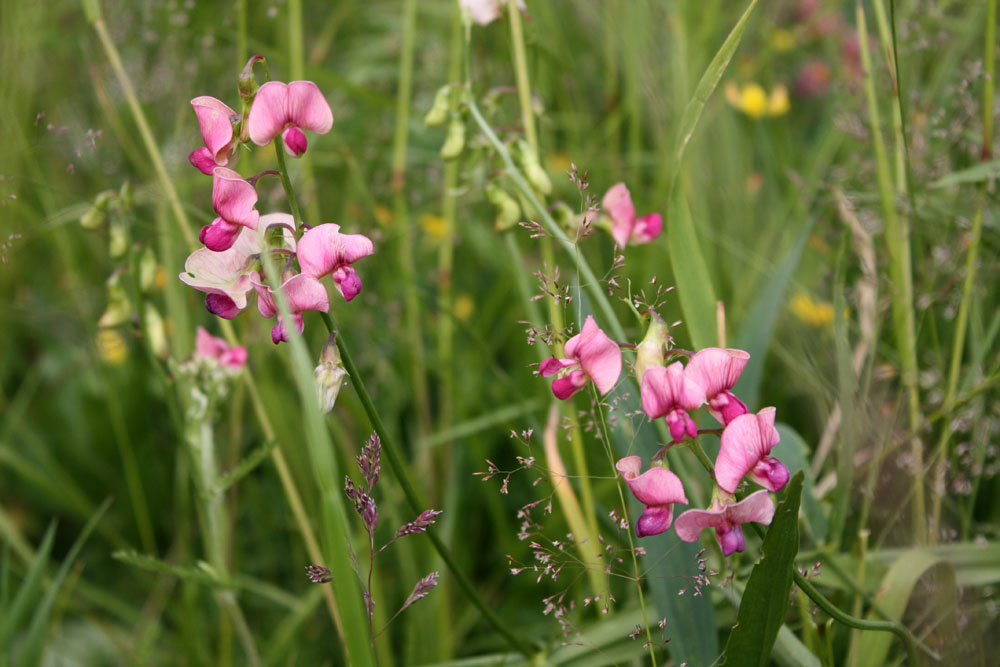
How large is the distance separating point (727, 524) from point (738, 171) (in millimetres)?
1476

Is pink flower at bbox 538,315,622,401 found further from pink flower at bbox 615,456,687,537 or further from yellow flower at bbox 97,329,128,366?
yellow flower at bbox 97,329,128,366

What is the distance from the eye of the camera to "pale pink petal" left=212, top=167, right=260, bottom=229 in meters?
0.70

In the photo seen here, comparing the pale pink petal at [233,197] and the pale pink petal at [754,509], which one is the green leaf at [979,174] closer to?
the pale pink petal at [754,509]

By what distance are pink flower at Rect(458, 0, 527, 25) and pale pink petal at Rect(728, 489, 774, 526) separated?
840 millimetres

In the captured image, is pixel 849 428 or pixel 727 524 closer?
pixel 727 524

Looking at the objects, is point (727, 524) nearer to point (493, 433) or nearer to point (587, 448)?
point (587, 448)

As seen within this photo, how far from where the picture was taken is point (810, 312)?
164 centimetres

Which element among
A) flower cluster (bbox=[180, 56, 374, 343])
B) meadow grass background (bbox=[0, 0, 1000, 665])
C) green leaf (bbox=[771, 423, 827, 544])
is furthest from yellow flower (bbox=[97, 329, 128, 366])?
green leaf (bbox=[771, 423, 827, 544])

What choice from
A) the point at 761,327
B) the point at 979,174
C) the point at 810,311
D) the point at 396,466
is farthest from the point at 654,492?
the point at 810,311

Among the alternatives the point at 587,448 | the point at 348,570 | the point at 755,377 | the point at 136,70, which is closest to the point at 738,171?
the point at 587,448

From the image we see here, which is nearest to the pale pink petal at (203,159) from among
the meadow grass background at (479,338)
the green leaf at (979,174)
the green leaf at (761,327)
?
the meadow grass background at (479,338)

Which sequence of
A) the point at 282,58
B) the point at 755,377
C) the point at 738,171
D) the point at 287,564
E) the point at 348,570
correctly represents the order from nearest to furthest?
the point at 348,570 → the point at 755,377 → the point at 282,58 → the point at 287,564 → the point at 738,171

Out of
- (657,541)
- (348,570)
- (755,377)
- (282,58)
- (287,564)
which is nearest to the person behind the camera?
(348,570)

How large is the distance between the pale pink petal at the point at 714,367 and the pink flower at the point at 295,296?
325mm
